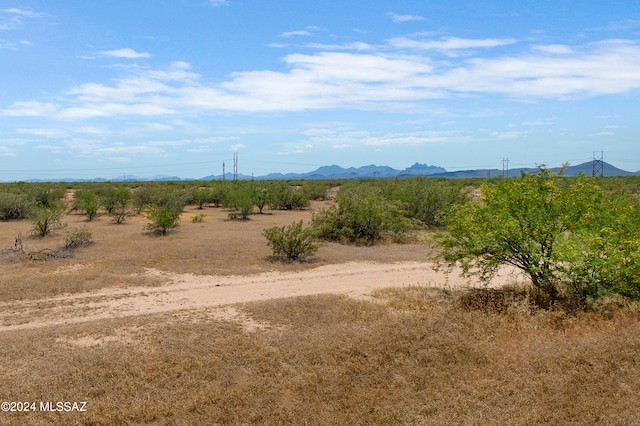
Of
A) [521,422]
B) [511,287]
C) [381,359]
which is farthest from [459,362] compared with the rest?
[511,287]

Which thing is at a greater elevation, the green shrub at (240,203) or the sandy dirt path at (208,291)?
the green shrub at (240,203)

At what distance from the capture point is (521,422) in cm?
646

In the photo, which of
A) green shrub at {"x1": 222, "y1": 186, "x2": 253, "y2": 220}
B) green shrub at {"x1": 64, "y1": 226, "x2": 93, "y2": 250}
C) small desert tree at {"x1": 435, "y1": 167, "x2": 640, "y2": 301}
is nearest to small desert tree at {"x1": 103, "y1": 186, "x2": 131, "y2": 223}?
green shrub at {"x1": 222, "y1": 186, "x2": 253, "y2": 220}

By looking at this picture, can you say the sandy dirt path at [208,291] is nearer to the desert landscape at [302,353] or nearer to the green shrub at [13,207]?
the desert landscape at [302,353]

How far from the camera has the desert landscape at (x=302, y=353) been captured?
6891mm

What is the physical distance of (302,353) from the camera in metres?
8.68

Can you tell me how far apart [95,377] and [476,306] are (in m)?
8.23

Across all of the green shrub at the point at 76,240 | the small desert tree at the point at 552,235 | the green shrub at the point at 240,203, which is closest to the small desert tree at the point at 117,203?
the green shrub at the point at 240,203

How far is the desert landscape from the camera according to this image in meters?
6.89

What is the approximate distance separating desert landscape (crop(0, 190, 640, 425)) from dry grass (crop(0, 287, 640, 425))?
0.03 metres

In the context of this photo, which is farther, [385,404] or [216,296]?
[216,296]

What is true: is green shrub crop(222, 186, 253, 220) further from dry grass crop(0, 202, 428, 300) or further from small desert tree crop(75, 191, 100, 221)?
small desert tree crop(75, 191, 100, 221)

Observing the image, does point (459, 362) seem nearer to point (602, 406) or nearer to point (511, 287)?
point (602, 406)

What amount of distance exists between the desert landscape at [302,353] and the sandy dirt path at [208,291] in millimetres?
74
